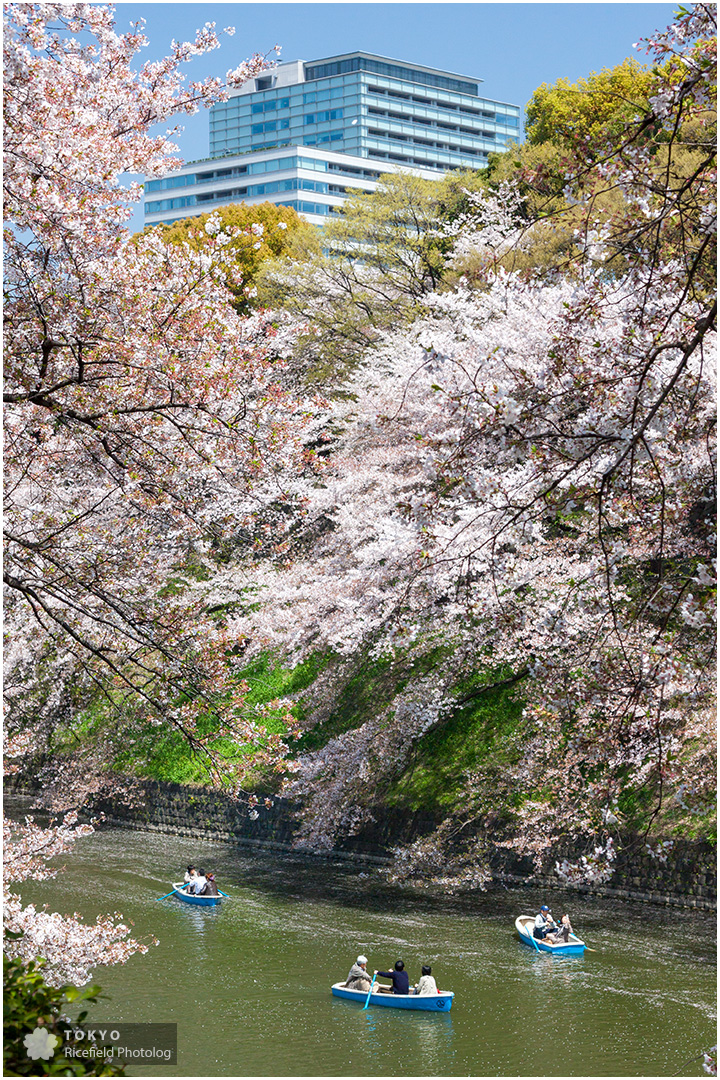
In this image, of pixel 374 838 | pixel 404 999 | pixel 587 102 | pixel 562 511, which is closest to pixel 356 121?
pixel 587 102

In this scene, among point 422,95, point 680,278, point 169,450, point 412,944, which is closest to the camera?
point 680,278

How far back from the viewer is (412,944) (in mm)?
15250

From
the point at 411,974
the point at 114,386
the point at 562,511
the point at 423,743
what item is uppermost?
the point at 114,386

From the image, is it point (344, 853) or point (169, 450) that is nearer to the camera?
point (169, 450)

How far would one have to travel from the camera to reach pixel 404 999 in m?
12.9

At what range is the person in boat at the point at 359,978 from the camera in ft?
43.3

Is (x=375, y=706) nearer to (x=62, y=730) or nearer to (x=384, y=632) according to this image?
(x=384, y=632)

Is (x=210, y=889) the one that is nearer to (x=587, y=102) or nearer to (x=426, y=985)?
(x=426, y=985)

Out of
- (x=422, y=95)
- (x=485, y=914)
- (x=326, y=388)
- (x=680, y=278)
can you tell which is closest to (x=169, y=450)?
(x=680, y=278)

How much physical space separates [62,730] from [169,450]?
22.9 m

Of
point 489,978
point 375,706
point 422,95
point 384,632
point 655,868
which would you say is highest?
point 422,95

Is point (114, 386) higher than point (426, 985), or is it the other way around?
point (114, 386)

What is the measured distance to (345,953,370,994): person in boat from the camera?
13.2 m

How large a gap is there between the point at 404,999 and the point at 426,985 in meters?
0.39
